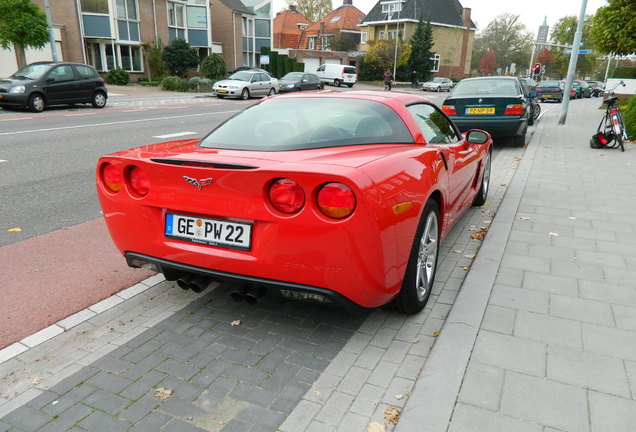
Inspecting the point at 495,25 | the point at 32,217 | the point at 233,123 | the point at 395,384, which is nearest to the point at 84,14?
the point at 32,217

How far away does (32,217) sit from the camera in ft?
18.3

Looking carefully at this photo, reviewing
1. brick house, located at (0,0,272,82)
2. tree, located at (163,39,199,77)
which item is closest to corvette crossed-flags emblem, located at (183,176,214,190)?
brick house, located at (0,0,272,82)

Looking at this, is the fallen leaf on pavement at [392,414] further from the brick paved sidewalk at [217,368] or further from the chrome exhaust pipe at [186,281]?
the chrome exhaust pipe at [186,281]

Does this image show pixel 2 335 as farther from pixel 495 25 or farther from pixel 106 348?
pixel 495 25

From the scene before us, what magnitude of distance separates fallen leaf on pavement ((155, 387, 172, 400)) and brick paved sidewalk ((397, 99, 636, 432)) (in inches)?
47.5

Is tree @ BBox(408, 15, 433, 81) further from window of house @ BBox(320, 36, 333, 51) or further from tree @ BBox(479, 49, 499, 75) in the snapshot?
tree @ BBox(479, 49, 499, 75)

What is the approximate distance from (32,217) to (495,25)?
83.8 m

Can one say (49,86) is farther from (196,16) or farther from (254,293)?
(196,16)

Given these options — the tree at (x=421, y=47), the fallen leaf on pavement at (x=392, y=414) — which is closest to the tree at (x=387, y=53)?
the tree at (x=421, y=47)

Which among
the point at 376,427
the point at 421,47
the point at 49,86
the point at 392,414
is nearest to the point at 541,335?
the point at 392,414

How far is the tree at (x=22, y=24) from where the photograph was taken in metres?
21.0

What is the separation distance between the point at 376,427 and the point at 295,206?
119 cm

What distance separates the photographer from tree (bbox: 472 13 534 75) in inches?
2997

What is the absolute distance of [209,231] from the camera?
296 centimetres
